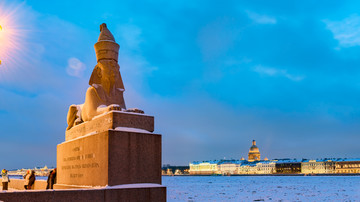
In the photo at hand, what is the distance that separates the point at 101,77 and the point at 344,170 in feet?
404

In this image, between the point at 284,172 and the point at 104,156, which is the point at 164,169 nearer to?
the point at 284,172

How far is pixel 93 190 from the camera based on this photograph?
5.26 m

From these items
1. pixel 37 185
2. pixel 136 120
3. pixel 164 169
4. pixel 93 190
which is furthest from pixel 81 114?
pixel 164 169

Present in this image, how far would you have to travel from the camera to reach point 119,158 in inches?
227

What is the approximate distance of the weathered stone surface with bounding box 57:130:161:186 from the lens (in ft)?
18.8

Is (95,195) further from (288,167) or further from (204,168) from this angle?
(204,168)

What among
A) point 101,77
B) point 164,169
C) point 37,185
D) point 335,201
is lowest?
point 164,169

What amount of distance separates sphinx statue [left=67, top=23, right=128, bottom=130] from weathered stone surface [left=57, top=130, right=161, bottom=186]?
67 centimetres

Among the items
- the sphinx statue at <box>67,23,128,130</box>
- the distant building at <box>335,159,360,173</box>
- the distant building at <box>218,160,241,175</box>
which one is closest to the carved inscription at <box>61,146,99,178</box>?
the sphinx statue at <box>67,23,128,130</box>

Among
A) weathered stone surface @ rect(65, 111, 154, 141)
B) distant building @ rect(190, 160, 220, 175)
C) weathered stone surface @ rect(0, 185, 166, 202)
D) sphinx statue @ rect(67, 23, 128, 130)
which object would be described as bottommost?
distant building @ rect(190, 160, 220, 175)

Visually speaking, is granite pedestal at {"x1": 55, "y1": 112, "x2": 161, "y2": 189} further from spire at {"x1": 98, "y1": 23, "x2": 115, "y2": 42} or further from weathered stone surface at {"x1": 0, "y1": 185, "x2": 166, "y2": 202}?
spire at {"x1": 98, "y1": 23, "x2": 115, "y2": 42}

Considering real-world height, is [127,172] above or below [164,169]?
above

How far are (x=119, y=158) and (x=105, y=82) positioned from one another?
1.77 meters

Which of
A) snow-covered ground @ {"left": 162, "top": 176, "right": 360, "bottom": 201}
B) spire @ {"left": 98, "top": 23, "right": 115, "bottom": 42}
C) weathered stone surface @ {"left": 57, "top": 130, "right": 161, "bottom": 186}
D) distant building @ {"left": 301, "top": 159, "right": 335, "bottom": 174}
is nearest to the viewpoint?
weathered stone surface @ {"left": 57, "top": 130, "right": 161, "bottom": 186}
